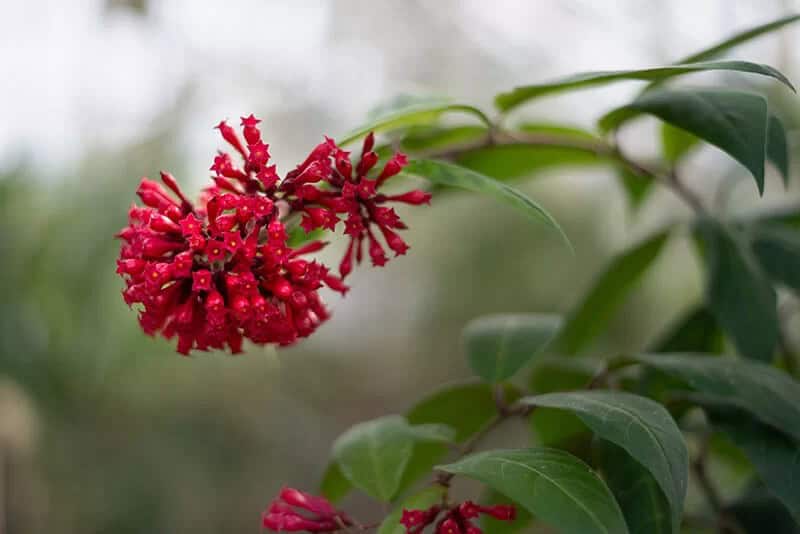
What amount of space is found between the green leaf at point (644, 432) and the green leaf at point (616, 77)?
22 centimetres

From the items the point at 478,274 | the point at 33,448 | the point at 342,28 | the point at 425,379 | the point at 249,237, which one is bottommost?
the point at 425,379

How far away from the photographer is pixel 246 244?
546mm

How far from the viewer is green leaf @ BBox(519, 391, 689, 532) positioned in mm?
476

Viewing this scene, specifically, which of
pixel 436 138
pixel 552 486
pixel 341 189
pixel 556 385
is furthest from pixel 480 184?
pixel 556 385

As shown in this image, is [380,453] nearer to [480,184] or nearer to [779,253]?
[480,184]

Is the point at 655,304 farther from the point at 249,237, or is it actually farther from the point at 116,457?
the point at 249,237

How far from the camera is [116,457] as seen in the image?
2.54 metres

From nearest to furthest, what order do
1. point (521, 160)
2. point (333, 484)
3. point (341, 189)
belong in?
point (341, 189) < point (333, 484) < point (521, 160)

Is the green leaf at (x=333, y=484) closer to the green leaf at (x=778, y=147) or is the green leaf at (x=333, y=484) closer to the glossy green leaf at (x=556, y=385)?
the glossy green leaf at (x=556, y=385)

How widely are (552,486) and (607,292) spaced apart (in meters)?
0.54

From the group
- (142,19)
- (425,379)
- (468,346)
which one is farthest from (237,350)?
(142,19)

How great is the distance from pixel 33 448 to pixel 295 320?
205 cm

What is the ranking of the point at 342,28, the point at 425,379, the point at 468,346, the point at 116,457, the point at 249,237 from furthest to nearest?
the point at 342,28
the point at 425,379
the point at 116,457
the point at 468,346
the point at 249,237

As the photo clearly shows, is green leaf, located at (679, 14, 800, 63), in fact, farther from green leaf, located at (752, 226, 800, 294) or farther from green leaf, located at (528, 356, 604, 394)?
green leaf, located at (528, 356, 604, 394)
